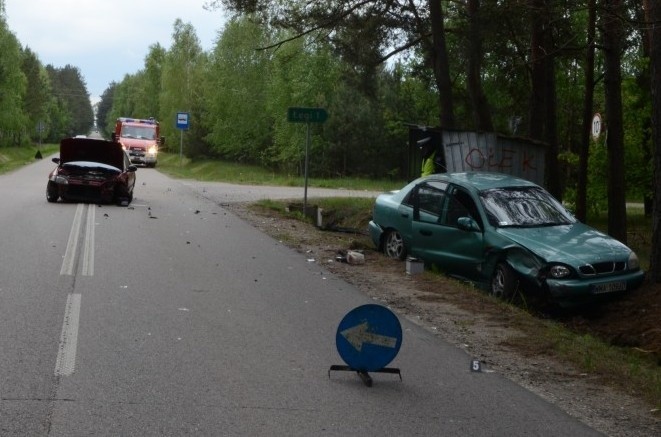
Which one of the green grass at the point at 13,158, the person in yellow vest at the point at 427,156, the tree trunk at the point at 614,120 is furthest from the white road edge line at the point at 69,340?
the green grass at the point at 13,158

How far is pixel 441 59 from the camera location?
74.8 ft

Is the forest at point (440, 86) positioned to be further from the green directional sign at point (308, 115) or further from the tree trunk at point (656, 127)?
the green directional sign at point (308, 115)

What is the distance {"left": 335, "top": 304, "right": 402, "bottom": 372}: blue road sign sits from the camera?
7.05m

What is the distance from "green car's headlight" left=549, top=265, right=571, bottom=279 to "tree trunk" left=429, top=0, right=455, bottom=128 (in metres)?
12.6

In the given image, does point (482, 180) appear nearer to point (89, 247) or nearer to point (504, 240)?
point (504, 240)

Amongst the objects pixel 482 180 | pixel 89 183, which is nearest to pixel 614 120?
pixel 482 180

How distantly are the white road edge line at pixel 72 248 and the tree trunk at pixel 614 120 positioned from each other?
1003 cm

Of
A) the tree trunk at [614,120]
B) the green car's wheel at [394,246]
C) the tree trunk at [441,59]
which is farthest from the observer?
the tree trunk at [441,59]

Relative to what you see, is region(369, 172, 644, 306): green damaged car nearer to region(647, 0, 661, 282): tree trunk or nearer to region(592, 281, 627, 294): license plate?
region(592, 281, 627, 294): license plate

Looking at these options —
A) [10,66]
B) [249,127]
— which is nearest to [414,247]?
[249,127]

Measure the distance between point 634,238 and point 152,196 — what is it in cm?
1413

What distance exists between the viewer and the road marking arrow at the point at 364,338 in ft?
23.2

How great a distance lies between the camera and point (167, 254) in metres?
14.4

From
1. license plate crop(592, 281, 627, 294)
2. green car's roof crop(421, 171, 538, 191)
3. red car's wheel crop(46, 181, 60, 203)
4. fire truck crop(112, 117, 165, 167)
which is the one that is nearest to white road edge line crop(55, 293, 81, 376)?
green car's roof crop(421, 171, 538, 191)
